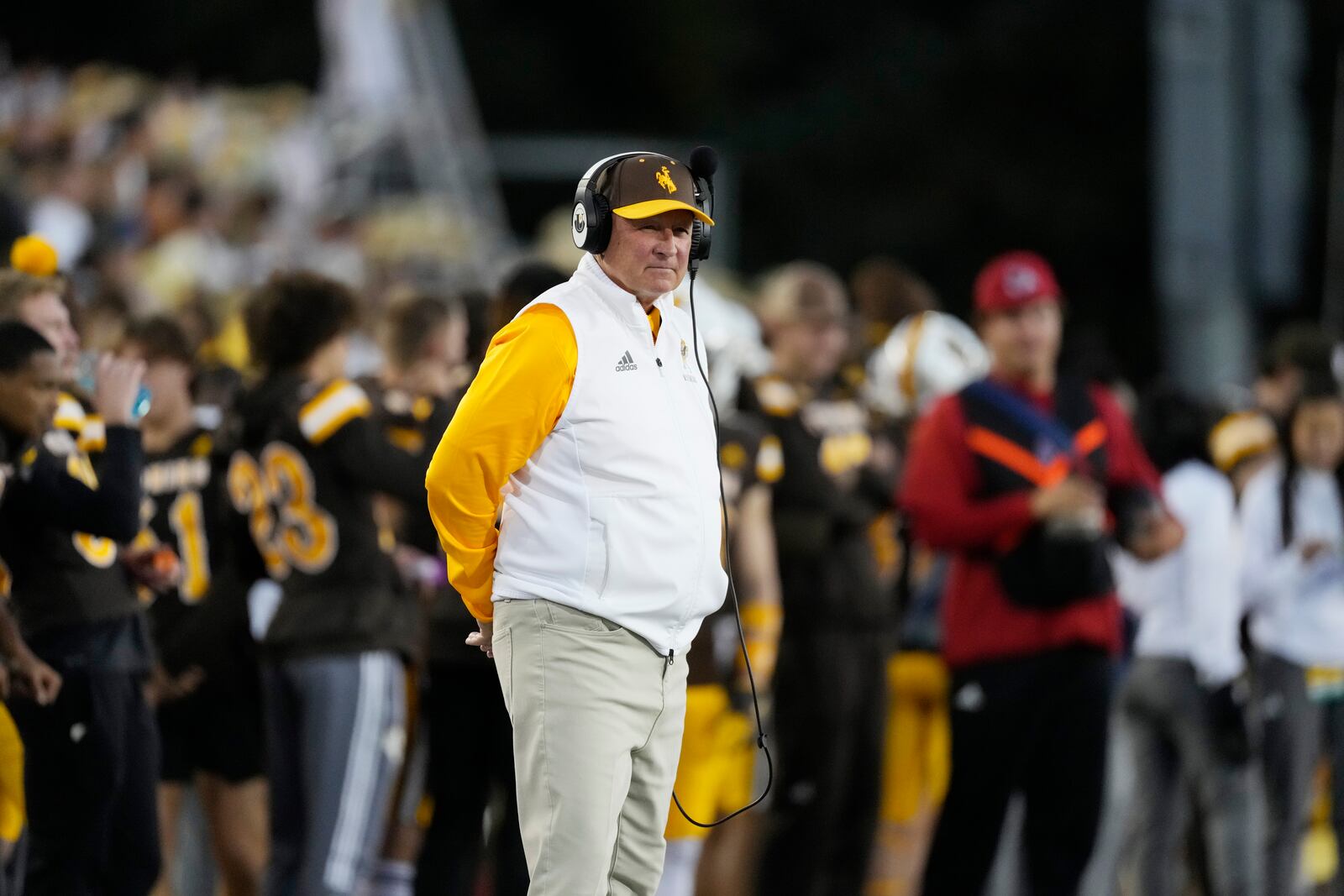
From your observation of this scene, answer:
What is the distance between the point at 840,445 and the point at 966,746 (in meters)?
1.77

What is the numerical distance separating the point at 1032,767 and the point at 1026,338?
1410 mm

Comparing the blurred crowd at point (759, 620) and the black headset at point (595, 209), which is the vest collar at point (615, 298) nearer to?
the black headset at point (595, 209)

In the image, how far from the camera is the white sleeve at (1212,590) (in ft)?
26.2

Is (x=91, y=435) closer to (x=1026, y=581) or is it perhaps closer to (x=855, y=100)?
(x=1026, y=581)

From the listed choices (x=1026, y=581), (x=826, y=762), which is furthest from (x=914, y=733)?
(x=1026, y=581)

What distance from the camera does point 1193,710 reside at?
26.3ft

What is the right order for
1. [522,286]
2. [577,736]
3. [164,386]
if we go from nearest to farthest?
[577,736], [522,286], [164,386]

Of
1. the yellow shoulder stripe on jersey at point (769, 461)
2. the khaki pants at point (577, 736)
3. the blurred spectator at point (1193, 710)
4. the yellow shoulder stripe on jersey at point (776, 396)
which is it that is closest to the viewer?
the khaki pants at point (577, 736)

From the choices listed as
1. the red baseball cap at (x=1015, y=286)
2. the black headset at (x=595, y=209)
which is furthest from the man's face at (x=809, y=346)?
the black headset at (x=595, y=209)

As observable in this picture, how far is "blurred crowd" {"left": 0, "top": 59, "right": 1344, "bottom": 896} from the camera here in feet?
19.5

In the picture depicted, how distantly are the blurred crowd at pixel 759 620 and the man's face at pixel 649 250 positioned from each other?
1.46 metres

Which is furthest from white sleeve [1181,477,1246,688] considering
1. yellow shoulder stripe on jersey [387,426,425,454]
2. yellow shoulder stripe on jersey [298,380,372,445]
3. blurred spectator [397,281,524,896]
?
yellow shoulder stripe on jersey [298,380,372,445]

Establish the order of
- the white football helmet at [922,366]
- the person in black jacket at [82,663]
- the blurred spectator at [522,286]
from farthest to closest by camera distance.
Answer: the white football helmet at [922,366]
the blurred spectator at [522,286]
the person in black jacket at [82,663]

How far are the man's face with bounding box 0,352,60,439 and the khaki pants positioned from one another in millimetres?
1494
